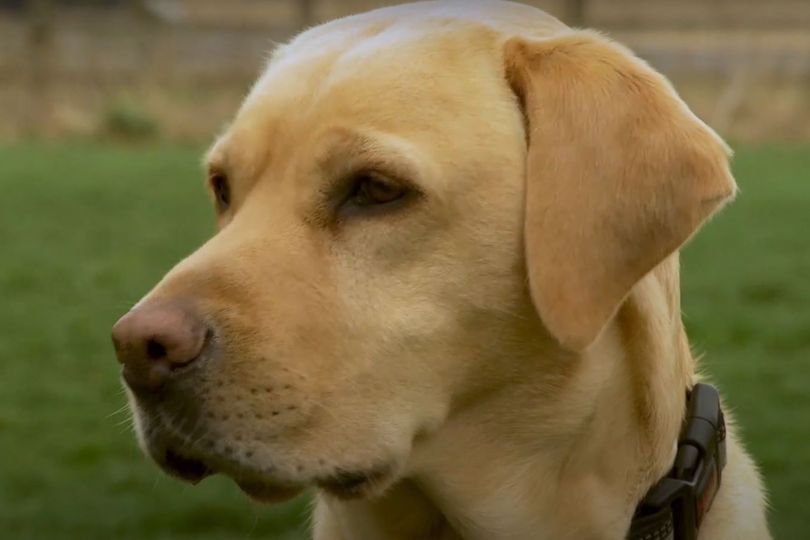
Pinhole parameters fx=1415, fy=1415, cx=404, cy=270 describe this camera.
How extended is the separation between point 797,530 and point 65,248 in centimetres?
780

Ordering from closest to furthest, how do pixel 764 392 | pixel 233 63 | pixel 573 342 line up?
1. pixel 573 342
2. pixel 764 392
3. pixel 233 63

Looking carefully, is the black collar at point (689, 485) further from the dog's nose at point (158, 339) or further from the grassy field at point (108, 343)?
the grassy field at point (108, 343)

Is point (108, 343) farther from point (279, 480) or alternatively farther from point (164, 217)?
point (279, 480)

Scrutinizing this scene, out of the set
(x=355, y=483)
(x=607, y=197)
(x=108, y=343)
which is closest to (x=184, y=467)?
(x=355, y=483)

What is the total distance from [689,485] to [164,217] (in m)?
10.7

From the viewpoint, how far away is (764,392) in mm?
6965

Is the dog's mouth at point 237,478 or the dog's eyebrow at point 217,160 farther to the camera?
the dog's eyebrow at point 217,160

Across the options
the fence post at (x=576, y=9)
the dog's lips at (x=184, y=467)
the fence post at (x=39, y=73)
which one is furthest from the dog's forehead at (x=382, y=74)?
the fence post at (x=39, y=73)

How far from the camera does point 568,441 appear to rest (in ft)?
9.23

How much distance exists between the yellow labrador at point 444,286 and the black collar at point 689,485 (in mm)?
31

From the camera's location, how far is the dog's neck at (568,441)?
9.10ft

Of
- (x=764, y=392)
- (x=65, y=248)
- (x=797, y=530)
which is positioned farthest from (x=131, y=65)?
(x=797, y=530)

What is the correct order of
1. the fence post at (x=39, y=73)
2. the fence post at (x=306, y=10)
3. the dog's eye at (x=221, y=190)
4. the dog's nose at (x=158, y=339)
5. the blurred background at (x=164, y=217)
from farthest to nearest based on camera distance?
1. the fence post at (x=39, y=73)
2. the fence post at (x=306, y=10)
3. the blurred background at (x=164, y=217)
4. the dog's eye at (x=221, y=190)
5. the dog's nose at (x=158, y=339)

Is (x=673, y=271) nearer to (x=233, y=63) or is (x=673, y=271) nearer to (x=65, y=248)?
(x=65, y=248)
